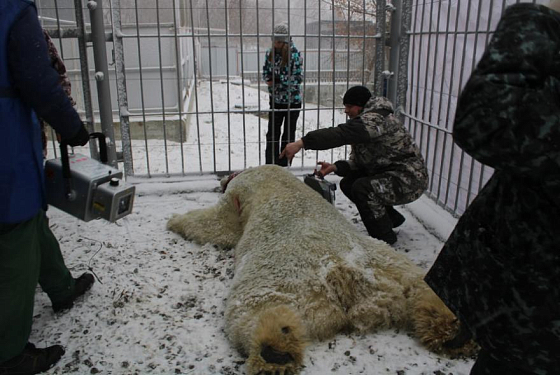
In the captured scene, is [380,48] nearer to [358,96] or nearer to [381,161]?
[358,96]

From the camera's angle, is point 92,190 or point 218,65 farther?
point 218,65

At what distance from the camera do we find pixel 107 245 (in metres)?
3.96

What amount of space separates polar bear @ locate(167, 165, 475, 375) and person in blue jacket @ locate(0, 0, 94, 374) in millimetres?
1035

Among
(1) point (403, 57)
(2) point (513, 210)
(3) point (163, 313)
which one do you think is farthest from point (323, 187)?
(2) point (513, 210)

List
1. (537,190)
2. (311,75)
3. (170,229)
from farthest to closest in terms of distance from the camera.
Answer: (311,75), (170,229), (537,190)

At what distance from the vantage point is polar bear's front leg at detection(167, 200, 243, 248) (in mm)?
3869

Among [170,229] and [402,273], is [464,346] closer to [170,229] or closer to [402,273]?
[402,273]

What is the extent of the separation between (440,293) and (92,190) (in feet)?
6.18

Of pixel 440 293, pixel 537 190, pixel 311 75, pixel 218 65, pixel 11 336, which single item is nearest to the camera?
pixel 537 190

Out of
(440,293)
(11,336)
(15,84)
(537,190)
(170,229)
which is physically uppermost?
(15,84)

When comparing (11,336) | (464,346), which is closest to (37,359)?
(11,336)

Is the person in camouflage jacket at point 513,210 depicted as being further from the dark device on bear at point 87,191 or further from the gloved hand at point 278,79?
the gloved hand at point 278,79

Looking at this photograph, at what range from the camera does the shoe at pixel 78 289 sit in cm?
295

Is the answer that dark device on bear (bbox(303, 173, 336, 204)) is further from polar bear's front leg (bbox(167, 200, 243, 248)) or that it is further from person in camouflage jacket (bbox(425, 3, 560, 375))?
person in camouflage jacket (bbox(425, 3, 560, 375))
